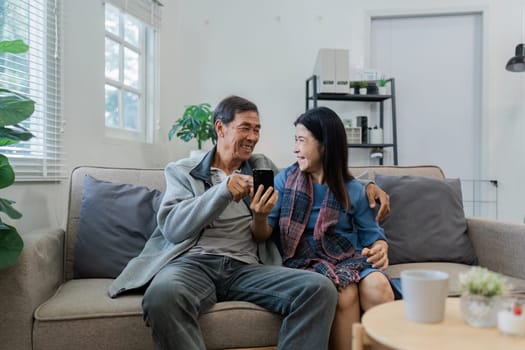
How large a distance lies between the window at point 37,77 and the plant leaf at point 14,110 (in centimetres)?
65

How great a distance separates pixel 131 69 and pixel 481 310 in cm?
285

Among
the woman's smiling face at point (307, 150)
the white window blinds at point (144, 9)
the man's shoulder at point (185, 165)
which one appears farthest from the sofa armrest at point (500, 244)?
the white window blinds at point (144, 9)

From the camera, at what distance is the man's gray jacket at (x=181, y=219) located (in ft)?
4.67

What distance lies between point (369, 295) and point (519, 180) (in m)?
2.83

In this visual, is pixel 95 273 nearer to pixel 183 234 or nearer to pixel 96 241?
pixel 96 241

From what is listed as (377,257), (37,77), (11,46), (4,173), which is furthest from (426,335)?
(37,77)

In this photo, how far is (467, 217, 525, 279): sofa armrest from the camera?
5.49 feet

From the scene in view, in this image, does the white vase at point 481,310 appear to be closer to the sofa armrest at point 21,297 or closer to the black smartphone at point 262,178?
the black smartphone at point 262,178

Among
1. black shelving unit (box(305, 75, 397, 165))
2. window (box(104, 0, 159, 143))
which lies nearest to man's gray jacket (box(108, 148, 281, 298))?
window (box(104, 0, 159, 143))

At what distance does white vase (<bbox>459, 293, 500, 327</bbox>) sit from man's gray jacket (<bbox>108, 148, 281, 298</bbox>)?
29.8 inches

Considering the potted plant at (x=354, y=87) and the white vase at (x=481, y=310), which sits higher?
the potted plant at (x=354, y=87)

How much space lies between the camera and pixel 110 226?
1728mm

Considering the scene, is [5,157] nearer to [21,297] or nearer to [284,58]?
[21,297]

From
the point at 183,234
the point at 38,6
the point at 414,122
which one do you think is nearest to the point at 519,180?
the point at 414,122
